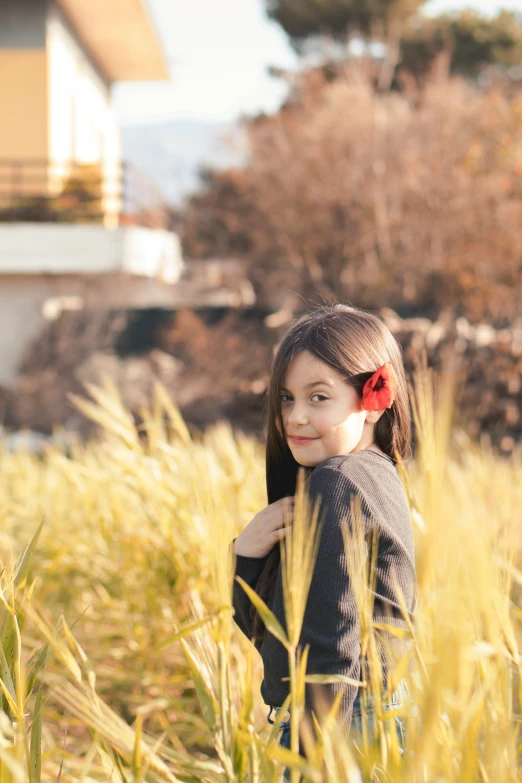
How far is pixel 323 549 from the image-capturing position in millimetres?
1332

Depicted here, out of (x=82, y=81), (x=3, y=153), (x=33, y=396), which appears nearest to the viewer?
(x=33, y=396)

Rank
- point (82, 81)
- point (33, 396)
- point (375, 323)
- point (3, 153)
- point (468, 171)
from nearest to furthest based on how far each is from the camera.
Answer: point (375, 323) < point (33, 396) < point (468, 171) < point (3, 153) < point (82, 81)

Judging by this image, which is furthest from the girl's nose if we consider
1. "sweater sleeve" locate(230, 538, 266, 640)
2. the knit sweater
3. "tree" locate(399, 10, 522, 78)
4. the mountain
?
"tree" locate(399, 10, 522, 78)

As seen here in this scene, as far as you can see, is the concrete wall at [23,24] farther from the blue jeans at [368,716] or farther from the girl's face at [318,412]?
the blue jeans at [368,716]

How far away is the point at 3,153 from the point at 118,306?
3.67 metres

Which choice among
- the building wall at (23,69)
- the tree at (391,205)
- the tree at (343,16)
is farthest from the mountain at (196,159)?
the tree at (343,16)

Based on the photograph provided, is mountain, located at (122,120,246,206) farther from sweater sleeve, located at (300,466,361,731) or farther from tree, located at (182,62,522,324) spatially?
sweater sleeve, located at (300,466,361,731)

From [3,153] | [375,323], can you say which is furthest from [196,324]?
[375,323]

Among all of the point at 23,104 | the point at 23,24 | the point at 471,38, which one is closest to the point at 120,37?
the point at 23,24

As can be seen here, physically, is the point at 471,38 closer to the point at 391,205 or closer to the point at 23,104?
the point at 391,205

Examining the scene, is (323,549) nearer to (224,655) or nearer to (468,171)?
(224,655)

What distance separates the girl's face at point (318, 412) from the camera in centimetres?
150

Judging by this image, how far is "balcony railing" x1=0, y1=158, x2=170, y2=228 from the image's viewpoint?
12938 mm

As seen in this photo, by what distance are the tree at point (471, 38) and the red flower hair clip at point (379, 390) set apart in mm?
22351
